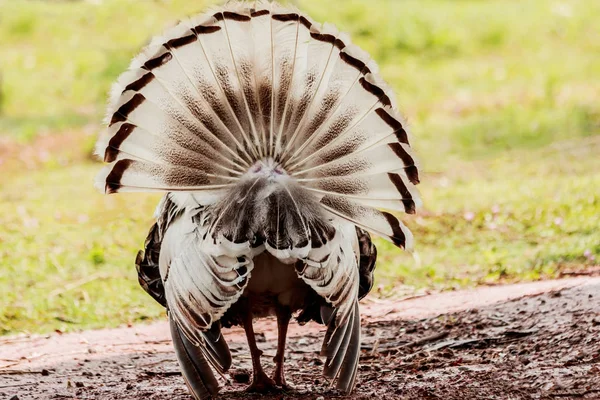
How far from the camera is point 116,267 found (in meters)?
7.79

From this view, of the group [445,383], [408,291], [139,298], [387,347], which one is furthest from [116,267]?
[445,383]

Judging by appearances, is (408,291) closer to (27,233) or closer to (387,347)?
(387,347)

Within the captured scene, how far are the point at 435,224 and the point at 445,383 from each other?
14.8 ft

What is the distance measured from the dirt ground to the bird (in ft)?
2.25

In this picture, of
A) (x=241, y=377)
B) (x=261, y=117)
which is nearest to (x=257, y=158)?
(x=261, y=117)

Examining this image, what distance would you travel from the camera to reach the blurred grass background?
7234 millimetres

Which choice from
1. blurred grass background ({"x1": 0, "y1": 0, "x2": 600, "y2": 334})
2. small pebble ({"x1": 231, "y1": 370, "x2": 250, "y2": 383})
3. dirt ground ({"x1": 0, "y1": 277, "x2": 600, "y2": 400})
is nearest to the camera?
dirt ground ({"x1": 0, "y1": 277, "x2": 600, "y2": 400})

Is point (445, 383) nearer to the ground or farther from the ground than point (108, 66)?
nearer to the ground

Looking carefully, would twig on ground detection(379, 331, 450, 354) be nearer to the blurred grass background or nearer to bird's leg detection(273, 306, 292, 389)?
bird's leg detection(273, 306, 292, 389)

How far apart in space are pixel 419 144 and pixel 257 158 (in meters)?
8.50

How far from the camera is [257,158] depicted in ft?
12.7

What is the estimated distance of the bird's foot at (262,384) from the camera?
4301 millimetres

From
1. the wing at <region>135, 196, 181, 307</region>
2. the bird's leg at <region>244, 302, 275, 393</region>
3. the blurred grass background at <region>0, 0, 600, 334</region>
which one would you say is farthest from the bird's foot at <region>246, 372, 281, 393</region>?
the blurred grass background at <region>0, 0, 600, 334</region>

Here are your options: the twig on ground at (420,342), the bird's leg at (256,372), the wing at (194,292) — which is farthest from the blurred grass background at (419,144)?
the twig on ground at (420,342)
